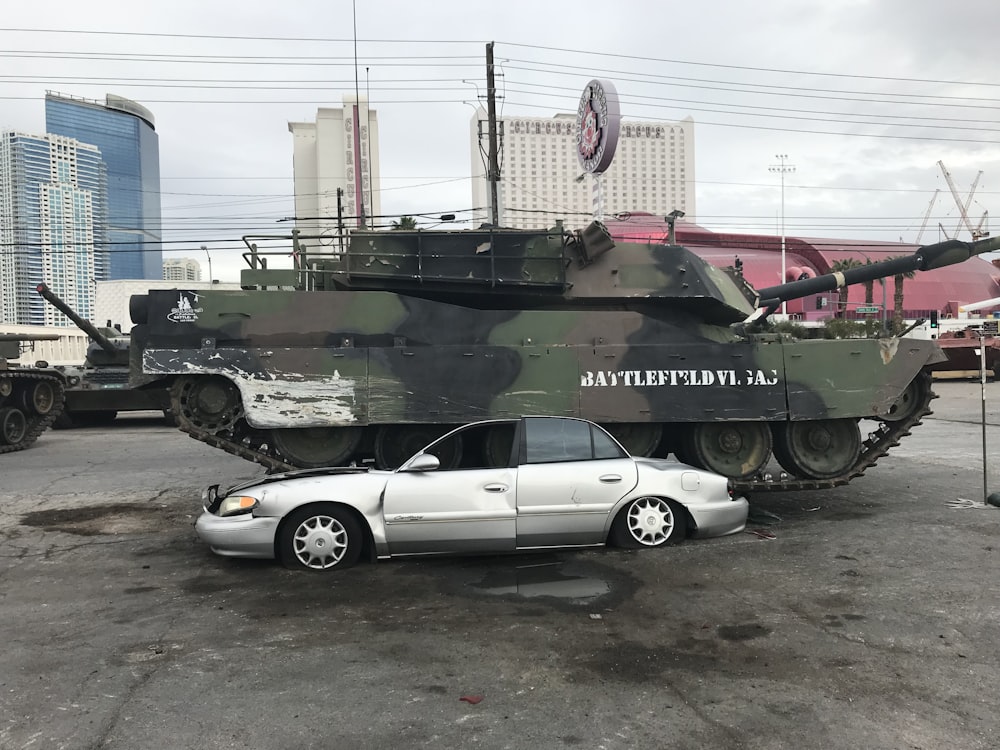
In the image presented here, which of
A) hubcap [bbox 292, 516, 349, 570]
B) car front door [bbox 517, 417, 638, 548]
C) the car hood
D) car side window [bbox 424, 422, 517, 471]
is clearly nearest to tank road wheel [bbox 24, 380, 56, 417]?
the car hood

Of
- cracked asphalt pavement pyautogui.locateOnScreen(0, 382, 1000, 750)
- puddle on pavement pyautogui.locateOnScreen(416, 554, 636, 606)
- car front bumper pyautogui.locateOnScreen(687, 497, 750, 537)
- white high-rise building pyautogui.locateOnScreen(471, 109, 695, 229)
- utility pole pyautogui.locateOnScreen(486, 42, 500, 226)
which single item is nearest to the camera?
cracked asphalt pavement pyautogui.locateOnScreen(0, 382, 1000, 750)

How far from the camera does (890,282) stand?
254 ft

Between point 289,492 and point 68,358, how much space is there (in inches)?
1415

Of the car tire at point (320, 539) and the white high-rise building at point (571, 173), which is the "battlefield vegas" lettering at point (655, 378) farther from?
the white high-rise building at point (571, 173)

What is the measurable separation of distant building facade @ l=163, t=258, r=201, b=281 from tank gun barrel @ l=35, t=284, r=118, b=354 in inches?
1546

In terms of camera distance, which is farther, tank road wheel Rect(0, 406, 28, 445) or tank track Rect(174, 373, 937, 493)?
tank road wheel Rect(0, 406, 28, 445)

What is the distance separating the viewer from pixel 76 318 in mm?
15016

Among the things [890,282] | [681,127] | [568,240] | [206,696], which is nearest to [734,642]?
[206,696]

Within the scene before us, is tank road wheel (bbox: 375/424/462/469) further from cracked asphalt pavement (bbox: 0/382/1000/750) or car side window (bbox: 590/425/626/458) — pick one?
car side window (bbox: 590/425/626/458)

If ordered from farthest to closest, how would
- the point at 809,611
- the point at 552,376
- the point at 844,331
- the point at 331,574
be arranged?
the point at 844,331 < the point at 552,376 < the point at 331,574 < the point at 809,611

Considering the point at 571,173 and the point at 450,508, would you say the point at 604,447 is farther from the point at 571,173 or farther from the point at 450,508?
the point at 571,173

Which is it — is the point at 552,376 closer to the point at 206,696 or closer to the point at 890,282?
the point at 206,696

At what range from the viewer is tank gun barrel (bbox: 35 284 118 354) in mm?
13562

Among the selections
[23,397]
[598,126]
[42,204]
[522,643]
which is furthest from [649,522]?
[42,204]
